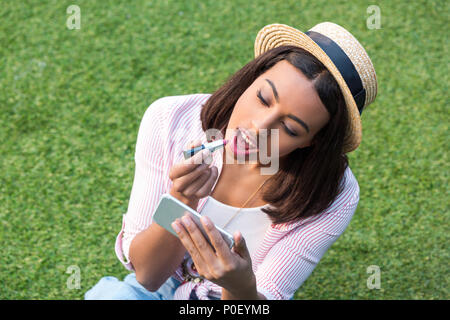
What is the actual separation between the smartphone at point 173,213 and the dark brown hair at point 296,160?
46 cm

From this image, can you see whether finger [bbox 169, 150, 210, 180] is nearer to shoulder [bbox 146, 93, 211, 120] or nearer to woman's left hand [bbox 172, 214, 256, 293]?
woman's left hand [bbox 172, 214, 256, 293]

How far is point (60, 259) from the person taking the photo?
269 cm

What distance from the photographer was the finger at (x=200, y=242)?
143 cm

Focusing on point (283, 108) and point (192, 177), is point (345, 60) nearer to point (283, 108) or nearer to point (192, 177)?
point (283, 108)

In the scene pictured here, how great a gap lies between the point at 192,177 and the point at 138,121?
1.86 m

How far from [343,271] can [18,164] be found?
6.74 ft

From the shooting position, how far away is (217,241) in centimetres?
140

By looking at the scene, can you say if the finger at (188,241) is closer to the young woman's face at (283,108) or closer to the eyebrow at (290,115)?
the young woman's face at (283,108)

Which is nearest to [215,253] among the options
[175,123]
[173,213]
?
[173,213]

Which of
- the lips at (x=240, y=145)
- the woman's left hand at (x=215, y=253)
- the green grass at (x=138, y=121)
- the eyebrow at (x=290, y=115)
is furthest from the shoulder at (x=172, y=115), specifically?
the green grass at (x=138, y=121)

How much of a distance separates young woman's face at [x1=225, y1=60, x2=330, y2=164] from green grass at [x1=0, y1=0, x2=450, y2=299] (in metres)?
1.39

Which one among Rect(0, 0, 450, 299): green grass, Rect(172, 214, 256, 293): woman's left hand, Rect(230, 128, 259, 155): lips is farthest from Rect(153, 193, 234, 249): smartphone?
Rect(0, 0, 450, 299): green grass
